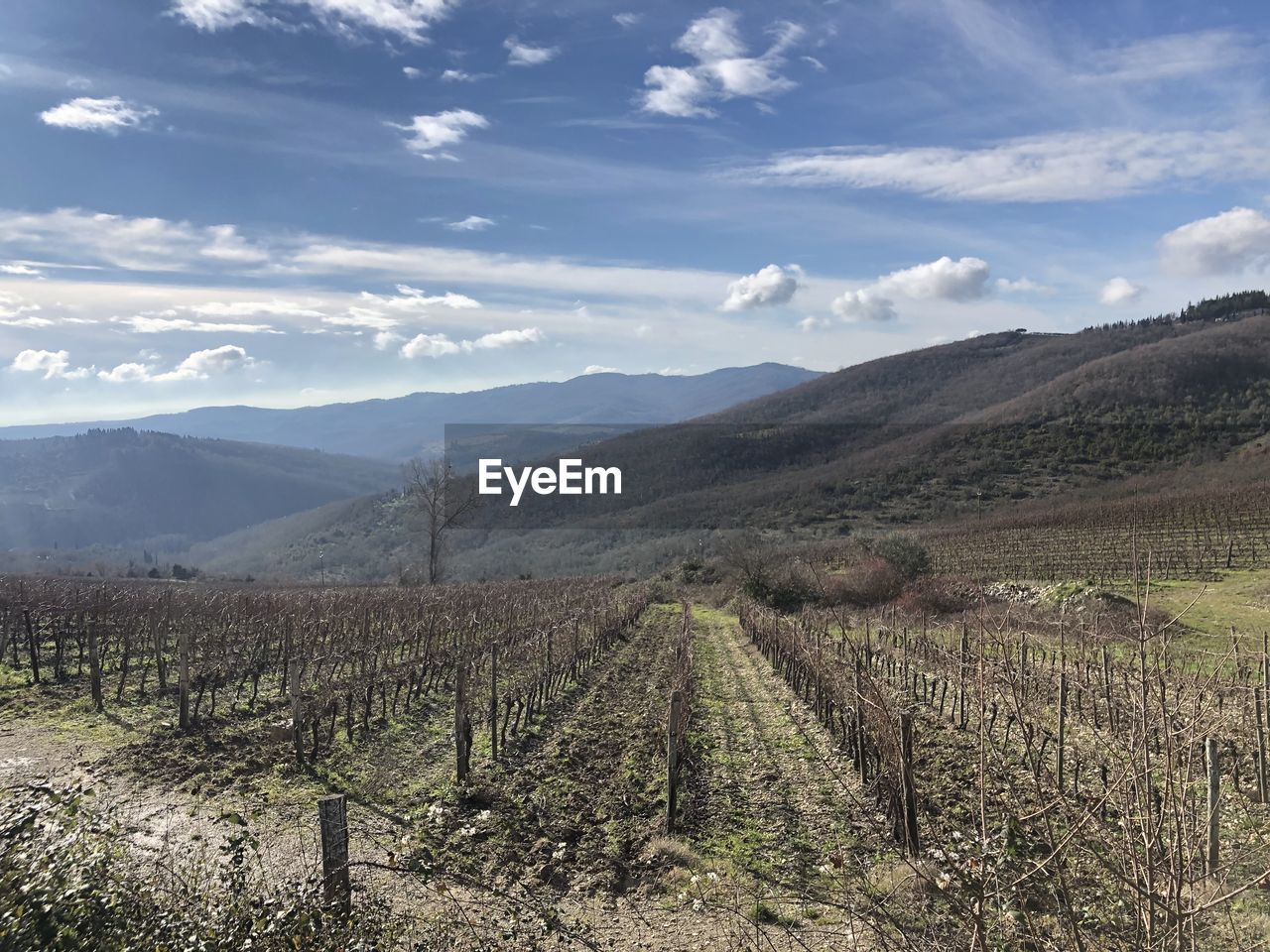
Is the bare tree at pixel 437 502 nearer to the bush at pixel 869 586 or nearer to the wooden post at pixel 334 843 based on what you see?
the bush at pixel 869 586

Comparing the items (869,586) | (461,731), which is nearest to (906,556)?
(869,586)

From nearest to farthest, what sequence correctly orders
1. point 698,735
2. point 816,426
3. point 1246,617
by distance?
point 698,735
point 1246,617
point 816,426

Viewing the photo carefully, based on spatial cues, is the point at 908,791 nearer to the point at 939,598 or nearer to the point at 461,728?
the point at 461,728

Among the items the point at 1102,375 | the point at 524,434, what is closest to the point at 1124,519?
the point at 1102,375

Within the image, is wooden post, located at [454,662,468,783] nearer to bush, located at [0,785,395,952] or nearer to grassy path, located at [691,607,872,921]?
grassy path, located at [691,607,872,921]

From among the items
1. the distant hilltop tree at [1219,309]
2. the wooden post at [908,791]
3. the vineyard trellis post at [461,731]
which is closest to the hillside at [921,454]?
the distant hilltop tree at [1219,309]

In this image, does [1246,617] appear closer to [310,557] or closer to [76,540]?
[310,557]
